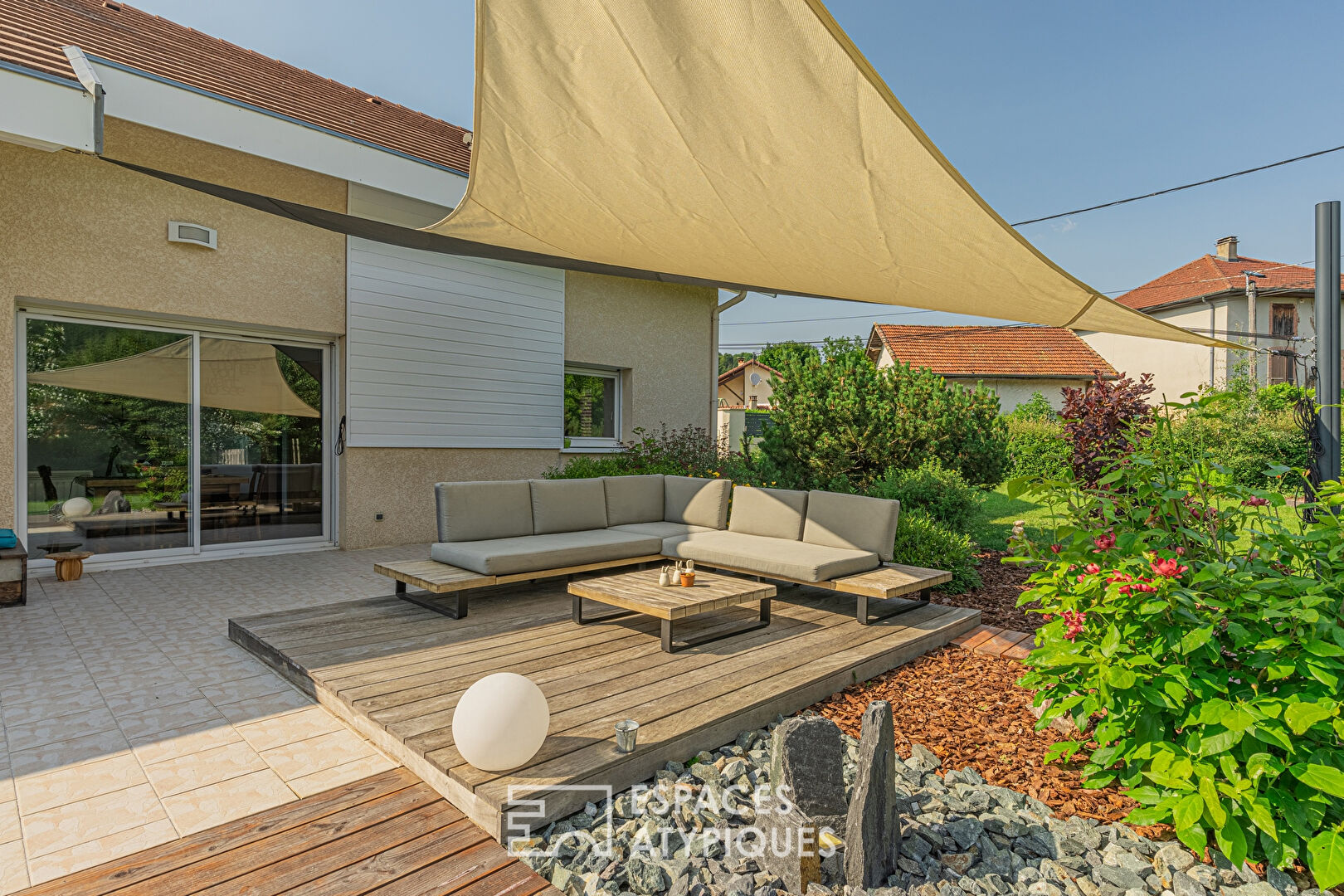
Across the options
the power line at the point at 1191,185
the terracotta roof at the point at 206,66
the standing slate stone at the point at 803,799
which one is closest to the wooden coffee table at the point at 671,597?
the standing slate stone at the point at 803,799

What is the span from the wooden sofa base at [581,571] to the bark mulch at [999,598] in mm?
447

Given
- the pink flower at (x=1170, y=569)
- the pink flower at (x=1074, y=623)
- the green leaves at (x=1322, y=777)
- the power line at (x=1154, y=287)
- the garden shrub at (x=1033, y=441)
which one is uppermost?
the power line at (x=1154, y=287)

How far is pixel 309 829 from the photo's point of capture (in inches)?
83.2

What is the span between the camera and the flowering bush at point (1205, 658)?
68.2 inches

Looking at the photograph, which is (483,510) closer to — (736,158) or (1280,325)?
(736,158)

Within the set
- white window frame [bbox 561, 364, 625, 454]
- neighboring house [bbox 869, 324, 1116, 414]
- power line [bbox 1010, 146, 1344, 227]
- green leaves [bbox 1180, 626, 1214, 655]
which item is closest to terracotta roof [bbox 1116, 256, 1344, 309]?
neighboring house [bbox 869, 324, 1116, 414]

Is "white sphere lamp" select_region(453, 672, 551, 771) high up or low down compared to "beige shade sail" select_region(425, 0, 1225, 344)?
down

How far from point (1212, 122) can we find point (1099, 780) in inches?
527

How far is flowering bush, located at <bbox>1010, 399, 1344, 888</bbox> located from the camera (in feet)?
5.69

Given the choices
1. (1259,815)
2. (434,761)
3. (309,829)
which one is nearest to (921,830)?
(1259,815)

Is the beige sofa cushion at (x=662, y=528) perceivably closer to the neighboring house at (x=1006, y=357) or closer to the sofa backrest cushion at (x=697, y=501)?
the sofa backrest cushion at (x=697, y=501)

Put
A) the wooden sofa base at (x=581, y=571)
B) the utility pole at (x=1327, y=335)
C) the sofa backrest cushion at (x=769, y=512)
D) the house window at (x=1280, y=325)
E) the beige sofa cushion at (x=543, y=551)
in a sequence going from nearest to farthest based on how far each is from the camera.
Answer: the utility pole at (x=1327, y=335) → the wooden sofa base at (x=581, y=571) → the beige sofa cushion at (x=543, y=551) → the sofa backrest cushion at (x=769, y=512) → the house window at (x=1280, y=325)

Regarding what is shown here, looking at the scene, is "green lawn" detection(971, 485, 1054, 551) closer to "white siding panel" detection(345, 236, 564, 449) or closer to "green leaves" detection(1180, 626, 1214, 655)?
"green leaves" detection(1180, 626, 1214, 655)

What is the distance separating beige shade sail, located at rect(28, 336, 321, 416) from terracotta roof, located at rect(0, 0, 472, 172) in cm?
227
